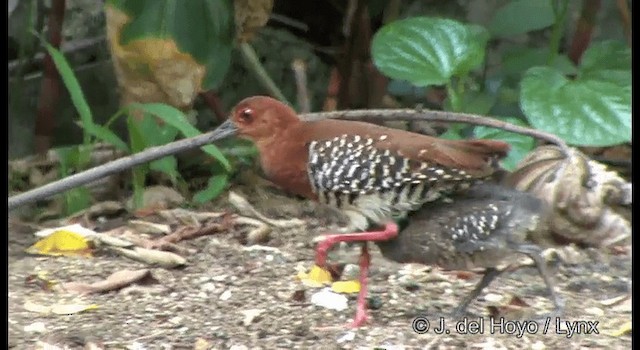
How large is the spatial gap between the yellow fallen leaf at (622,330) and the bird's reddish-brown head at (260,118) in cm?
41

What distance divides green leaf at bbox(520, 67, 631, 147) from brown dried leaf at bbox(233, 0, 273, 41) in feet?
1.00

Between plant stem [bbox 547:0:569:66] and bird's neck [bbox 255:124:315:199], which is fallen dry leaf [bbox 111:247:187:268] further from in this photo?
plant stem [bbox 547:0:569:66]

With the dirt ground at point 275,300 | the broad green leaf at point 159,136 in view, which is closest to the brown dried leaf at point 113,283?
the dirt ground at point 275,300

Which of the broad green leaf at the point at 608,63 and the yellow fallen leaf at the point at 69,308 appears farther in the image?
the broad green leaf at the point at 608,63

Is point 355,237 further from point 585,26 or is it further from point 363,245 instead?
point 585,26

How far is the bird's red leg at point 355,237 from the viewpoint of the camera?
3.32ft

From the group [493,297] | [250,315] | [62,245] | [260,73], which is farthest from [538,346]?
[62,245]

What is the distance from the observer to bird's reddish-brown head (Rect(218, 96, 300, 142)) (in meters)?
1.02

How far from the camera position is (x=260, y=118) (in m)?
1.02

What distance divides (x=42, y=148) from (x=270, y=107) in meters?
0.26

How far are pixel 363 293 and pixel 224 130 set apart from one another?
227 millimetres

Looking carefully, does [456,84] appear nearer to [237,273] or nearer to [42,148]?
[237,273]

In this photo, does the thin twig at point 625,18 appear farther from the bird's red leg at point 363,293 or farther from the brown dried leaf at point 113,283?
the brown dried leaf at point 113,283

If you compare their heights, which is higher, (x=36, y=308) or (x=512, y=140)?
(x=512, y=140)
